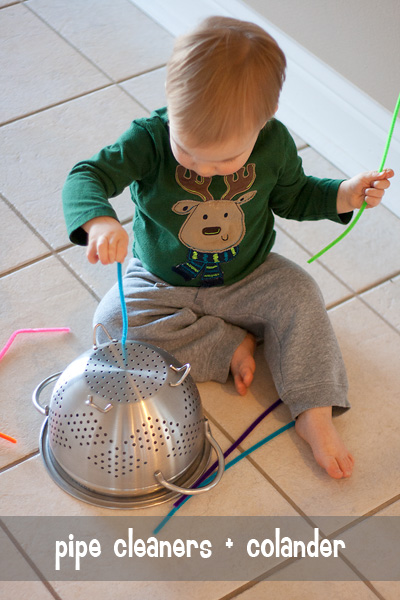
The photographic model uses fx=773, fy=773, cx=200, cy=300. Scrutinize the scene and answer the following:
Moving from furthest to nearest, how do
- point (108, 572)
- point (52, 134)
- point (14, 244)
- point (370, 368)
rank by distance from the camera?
point (52, 134)
point (14, 244)
point (370, 368)
point (108, 572)

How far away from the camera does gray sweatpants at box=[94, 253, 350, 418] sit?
1144 millimetres

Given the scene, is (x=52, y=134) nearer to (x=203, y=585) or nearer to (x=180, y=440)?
(x=180, y=440)

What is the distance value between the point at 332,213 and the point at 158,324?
0.31m

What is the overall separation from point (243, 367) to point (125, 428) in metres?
0.27

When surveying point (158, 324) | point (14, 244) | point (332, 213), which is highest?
point (332, 213)

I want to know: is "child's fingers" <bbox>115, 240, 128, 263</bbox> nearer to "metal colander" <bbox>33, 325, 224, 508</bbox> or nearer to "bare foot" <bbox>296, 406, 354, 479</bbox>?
"metal colander" <bbox>33, 325, 224, 508</bbox>

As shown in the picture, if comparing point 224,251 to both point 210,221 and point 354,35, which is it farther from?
point 354,35

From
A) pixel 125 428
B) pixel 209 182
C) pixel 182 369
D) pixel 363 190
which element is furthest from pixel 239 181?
pixel 125 428

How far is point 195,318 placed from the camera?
119 cm

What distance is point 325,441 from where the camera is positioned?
1104 mm

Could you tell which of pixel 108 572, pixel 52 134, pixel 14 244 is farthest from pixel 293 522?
pixel 52 134

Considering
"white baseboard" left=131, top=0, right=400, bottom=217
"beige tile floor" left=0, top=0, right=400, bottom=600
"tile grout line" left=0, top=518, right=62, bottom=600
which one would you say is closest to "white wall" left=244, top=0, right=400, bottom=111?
"white baseboard" left=131, top=0, right=400, bottom=217

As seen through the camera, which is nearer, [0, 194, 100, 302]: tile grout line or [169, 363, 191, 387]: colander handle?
[169, 363, 191, 387]: colander handle

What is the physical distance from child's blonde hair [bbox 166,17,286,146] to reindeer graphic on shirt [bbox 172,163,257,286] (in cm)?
18
